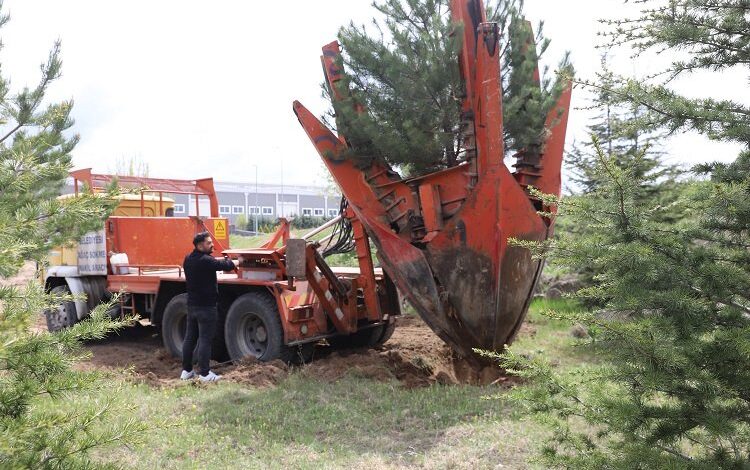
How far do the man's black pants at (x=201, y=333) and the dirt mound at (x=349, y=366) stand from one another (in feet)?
0.98

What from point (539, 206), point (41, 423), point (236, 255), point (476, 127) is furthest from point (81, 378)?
point (236, 255)

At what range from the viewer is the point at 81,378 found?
8.83 feet

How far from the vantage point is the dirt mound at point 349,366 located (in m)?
7.63

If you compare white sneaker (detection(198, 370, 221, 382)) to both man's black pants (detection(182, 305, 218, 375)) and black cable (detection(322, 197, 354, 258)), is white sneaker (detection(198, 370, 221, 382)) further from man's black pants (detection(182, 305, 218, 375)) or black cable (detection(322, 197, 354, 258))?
black cable (detection(322, 197, 354, 258))

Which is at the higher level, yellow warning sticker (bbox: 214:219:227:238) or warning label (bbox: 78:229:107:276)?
yellow warning sticker (bbox: 214:219:227:238)

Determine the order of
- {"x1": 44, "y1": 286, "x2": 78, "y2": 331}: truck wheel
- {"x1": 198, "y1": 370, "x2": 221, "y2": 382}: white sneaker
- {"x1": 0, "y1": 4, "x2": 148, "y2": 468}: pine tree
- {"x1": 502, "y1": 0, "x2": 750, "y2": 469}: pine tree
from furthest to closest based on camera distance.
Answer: {"x1": 44, "y1": 286, "x2": 78, "y2": 331}: truck wheel
{"x1": 198, "y1": 370, "x2": 221, "y2": 382}: white sneaker
{"x1": 502, "y1": 0, "x2": 750, "y2": 469}: pine tree
{"x1": 0, "y1": 4, "x2": 148, "y2": 468}: pine tree

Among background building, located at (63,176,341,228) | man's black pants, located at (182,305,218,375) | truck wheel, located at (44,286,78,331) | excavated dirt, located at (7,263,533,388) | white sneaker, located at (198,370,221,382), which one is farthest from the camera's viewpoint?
background building, located at (63,176,341,228)

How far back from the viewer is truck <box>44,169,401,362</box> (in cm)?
841

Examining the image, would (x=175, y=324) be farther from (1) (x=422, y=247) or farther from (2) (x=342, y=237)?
(1) (x=422, y=247)

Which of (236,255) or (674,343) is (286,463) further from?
(236,255)

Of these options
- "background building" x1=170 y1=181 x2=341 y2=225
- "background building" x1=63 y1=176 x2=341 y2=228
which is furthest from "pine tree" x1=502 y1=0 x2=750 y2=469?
"background building" x1=170 y1=181 x2=341 y2=225

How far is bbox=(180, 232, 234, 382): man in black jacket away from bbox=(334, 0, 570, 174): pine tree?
2222 mm

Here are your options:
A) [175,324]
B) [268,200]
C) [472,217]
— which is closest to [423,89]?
[472,217]

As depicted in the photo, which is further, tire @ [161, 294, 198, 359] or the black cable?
tire @ [161, 294, 198, 359]
